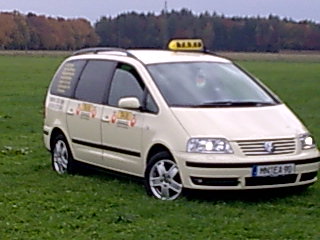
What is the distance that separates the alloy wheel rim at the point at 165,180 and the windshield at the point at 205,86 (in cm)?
68

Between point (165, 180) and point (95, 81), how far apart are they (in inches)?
80.8

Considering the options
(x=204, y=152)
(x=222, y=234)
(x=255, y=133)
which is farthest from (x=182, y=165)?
(x=222, y=234)

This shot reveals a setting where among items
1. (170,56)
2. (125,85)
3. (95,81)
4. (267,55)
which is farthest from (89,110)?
(267,55)

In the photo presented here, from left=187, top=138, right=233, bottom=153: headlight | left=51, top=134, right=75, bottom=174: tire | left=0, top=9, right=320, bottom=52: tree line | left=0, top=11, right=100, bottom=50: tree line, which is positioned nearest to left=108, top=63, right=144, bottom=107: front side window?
left=187, top=138, right=233, bottom=153: headlight

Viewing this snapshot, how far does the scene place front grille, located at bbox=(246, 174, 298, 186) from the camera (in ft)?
28.7

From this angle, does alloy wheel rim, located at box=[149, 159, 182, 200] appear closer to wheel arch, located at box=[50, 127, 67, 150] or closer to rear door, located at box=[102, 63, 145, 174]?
rear door, located at box=[102, 63, 145, 174]

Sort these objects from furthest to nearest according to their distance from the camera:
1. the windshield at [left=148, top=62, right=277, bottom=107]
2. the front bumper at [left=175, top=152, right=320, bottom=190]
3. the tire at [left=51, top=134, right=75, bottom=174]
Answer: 1. the tire at [left=51, top=134, right=75, bottom=174]
2. the windshield at [left=148, top=62, right=277, bottom=107]
3. the front bumper at [left=175, top=152, right=320, bottom=190]

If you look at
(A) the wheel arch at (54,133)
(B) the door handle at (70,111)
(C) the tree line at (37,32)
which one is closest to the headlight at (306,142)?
(B) the door handle at (70,111)

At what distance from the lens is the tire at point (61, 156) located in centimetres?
1110

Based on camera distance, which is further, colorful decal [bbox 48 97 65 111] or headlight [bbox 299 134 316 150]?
colorful decal [bbox 48 97 65 111]

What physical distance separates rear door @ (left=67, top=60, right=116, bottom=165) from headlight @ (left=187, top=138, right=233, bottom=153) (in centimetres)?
178

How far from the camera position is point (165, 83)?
9688mm

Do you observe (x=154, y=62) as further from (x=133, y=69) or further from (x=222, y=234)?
(x=222, y=234)

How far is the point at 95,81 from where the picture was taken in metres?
10.7
